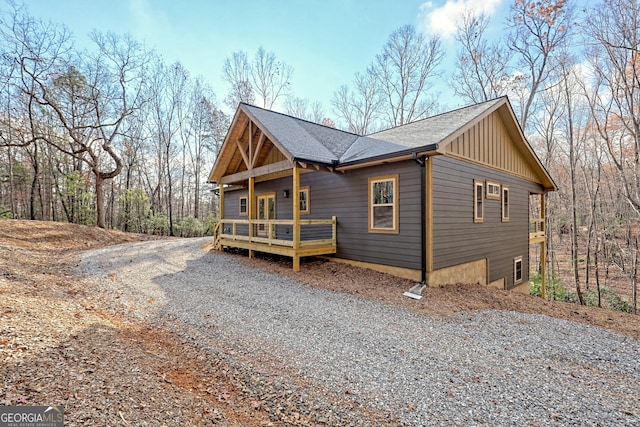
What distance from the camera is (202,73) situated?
2459 centimetres

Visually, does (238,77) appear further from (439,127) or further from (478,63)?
(439,127)

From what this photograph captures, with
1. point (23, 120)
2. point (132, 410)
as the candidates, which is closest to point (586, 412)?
point (132, 410)

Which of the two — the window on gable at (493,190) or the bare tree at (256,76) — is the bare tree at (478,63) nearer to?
the window on gable at (493,190)

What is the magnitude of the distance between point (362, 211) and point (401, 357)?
17.3ft

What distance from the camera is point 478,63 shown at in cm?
1795

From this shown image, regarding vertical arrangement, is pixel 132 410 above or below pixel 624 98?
below

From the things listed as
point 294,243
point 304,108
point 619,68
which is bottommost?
point 294,243

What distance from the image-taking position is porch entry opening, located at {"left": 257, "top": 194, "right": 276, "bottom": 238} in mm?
12167

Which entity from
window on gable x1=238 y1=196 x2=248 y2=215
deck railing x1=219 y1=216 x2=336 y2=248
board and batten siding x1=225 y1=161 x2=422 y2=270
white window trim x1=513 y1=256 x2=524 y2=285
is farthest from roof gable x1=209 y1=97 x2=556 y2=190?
white window trim x1=513 y1=256 x2=524 y2=285

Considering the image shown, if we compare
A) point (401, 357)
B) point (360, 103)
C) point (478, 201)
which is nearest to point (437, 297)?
point (401, 357)

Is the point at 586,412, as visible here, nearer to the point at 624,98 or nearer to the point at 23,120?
the point at 624,98

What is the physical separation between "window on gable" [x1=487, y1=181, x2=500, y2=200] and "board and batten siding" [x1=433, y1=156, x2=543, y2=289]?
0.15 m

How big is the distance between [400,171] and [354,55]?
16929mm

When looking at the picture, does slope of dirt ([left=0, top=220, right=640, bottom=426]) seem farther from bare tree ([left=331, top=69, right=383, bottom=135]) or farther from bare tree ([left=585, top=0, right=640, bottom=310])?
bare tree ([left=331, top=69, right=383, bottom=135])
